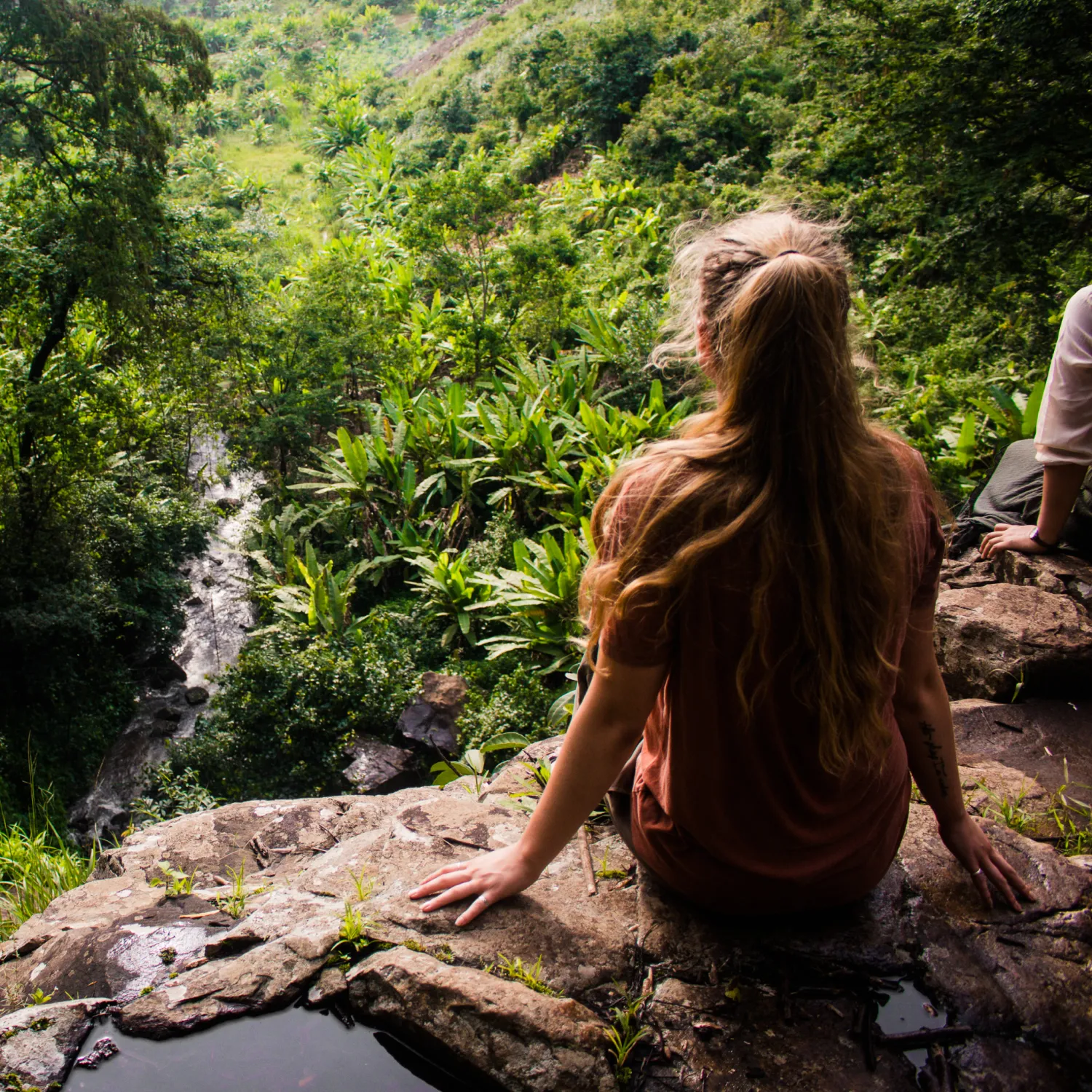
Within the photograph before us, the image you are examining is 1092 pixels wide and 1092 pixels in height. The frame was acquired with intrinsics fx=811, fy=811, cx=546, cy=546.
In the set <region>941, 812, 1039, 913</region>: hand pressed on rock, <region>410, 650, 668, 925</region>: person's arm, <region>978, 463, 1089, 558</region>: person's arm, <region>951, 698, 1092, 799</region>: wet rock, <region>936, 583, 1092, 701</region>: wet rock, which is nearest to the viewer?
<region>410, 650, 668, 925</region>: person's arm

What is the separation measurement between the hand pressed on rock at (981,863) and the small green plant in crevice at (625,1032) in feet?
2.60

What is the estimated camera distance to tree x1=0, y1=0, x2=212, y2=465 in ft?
23.4

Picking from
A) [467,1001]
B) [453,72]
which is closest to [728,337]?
[467,1001]

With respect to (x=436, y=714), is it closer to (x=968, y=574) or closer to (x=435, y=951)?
(x=968, y=574)

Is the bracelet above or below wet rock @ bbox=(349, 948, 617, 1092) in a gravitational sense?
above

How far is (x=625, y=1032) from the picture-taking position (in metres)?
1.53

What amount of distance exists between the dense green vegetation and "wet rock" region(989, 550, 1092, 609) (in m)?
1.70

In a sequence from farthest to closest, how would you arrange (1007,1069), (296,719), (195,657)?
(195,657)
(296,719)
(1007,1069)

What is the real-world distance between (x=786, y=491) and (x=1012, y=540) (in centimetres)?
257

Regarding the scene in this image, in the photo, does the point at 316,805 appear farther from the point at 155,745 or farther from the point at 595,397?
the point at 595,397

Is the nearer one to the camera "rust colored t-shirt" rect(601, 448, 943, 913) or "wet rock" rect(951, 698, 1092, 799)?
"rust colored t-shirt" rect(601, 448, 943, 913)

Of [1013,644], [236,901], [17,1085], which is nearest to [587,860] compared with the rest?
[236,901]

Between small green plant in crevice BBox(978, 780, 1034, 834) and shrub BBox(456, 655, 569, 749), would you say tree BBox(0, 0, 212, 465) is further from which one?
small green plant in crevice BBox(978, 780, 1034, 834)

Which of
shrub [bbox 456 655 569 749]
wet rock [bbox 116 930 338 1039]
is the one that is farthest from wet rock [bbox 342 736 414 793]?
wet rock [bbox 116 930 338 1039]
